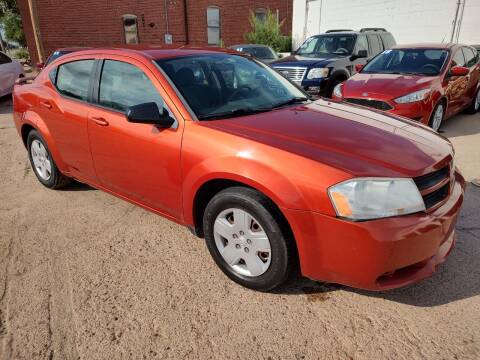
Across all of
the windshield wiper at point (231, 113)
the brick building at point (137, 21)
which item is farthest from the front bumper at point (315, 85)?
the brick building at point (137, 21)

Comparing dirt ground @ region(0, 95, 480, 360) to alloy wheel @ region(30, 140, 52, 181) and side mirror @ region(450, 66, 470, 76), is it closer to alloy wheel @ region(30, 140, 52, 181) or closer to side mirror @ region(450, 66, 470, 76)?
alloy wheel @ region(30, 140, 52, 181)

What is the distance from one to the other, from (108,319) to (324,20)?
59.7ft

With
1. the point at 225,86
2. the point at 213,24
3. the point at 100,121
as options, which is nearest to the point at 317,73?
the point at 225,86

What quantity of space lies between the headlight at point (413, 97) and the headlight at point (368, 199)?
4.42m

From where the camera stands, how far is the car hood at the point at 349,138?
2.31 meters

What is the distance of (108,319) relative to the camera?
2.49 meters

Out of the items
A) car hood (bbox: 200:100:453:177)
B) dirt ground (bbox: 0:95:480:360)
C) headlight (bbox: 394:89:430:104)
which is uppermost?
car hood (bbox: 200:100:453:177)

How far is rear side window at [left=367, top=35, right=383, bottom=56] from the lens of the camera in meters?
10.1

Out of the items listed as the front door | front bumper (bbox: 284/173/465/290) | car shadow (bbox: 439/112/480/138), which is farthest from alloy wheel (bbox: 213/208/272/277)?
car shadow (bbox: 439/112/480/138)

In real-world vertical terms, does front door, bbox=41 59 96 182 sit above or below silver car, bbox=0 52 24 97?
above

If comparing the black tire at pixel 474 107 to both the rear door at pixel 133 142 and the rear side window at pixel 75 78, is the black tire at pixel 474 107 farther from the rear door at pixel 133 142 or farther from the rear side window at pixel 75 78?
the rear side window at pixel 75 78

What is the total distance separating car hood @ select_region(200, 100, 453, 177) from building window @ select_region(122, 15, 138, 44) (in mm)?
22307

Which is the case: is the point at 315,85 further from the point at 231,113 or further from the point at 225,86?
the point at 231,113

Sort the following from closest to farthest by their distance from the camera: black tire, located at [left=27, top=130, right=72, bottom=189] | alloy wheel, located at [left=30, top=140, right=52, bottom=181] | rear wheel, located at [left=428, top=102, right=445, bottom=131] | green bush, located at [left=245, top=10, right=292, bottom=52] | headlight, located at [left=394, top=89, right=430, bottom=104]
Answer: black tire, located at [left=27, top=130, right=72, bottom=189] < alloy wheel, located at [left=30, top=140, right=52, bottom=181] < headlight, located at [left=394, top=89, right=430, bottom=104] < rear wheel, located at [left=428, top=102, right=445, bottom=131] < green bush, located at [left=245, top=10, right=292, bottom=52]
